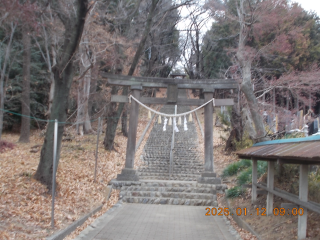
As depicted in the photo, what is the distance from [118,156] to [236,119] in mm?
6940

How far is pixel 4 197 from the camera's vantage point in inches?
267

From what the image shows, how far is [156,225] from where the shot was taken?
24.6 feet

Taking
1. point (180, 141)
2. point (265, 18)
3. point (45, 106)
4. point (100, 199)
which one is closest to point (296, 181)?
point (100, 199)

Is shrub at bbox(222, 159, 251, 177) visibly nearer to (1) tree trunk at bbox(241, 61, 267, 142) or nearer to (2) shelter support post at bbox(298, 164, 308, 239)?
(1) tree trunk at bbox(241, 61, 267, 142)

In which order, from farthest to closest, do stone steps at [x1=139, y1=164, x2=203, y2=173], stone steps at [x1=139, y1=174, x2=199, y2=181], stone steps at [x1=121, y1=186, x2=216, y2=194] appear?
1. stone steps at [x1=139, y1=164, x2=203, y2=173]
2. stone steps at [x1=139, y1=174, x2=199, y2=181]
3. stone steps at [x1=121, y1=186, x2=216, y2=194]

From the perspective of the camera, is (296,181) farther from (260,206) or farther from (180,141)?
(180,141)

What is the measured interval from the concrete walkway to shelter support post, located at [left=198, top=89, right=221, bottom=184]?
2.33 metres

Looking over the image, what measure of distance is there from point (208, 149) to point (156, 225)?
5716mm

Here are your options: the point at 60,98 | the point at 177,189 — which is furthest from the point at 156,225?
the point at 60,98

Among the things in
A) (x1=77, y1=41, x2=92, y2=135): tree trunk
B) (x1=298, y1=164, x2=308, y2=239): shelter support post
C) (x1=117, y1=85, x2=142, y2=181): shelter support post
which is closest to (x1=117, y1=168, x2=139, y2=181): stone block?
(x1=117, y1=85, x2=142, y2=181): shelter support post

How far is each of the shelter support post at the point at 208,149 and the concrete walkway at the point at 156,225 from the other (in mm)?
2333

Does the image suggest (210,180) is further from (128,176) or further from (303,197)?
(303,197)

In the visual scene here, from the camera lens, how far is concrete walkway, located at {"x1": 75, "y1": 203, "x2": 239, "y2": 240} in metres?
6.60

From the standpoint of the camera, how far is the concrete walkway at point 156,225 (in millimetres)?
6602
